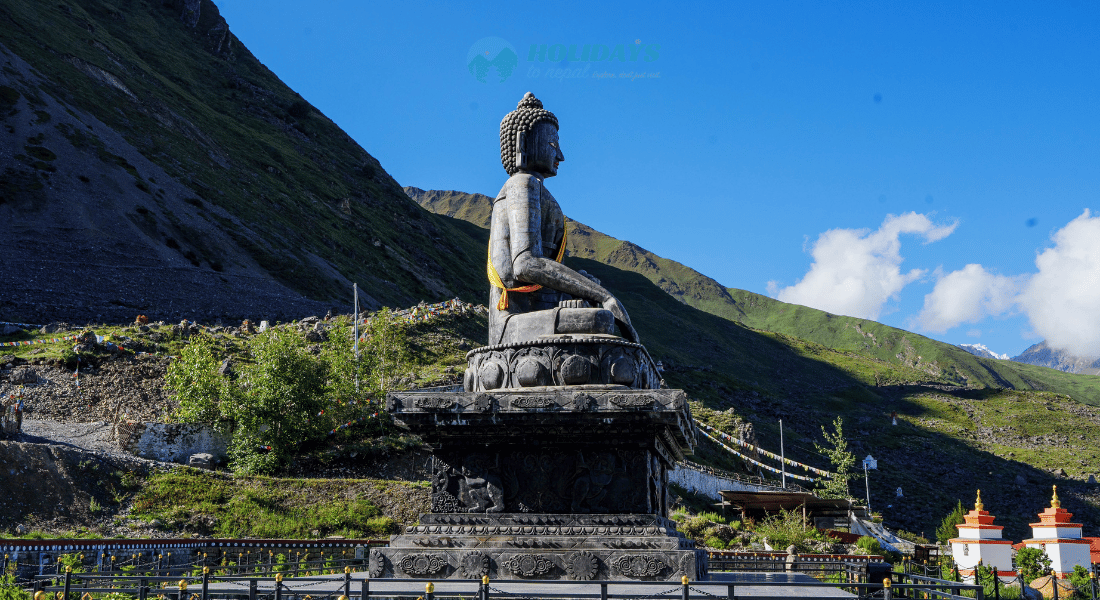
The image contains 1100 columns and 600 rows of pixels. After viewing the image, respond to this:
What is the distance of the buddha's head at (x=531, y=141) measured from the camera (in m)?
10.5

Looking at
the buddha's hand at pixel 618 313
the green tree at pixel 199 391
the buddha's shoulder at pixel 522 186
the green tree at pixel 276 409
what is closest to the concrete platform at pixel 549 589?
the buddha's hand at pixel 618 313

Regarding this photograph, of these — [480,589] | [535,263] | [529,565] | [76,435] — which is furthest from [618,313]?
[76,435]

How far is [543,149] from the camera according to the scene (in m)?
→ 10.5

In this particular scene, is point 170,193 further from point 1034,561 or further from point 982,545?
point 1034,561

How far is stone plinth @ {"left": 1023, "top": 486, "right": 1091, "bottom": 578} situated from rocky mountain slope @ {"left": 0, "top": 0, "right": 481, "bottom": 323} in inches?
1801

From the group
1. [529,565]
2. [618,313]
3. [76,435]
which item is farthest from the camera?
[76,435]

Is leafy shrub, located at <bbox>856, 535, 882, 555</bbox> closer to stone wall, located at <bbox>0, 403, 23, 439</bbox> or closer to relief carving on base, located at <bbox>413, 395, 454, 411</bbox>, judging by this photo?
relief carving on base, located at <bbox>413, 395, 454, 411</bbox>

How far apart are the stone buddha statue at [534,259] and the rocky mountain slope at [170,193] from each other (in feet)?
136

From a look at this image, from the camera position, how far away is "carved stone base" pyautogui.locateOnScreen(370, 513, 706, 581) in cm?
766

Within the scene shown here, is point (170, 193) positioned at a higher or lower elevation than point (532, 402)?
higher

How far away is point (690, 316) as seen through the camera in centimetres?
15988

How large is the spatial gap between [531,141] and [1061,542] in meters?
22.3

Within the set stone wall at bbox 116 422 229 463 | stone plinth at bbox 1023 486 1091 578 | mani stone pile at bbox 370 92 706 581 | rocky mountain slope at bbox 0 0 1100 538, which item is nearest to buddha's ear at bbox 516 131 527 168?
mani stone pile at bbox 370 92 706 581

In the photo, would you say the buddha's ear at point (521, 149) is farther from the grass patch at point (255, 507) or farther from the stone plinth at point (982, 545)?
the stone plinth at point (982, 545)
